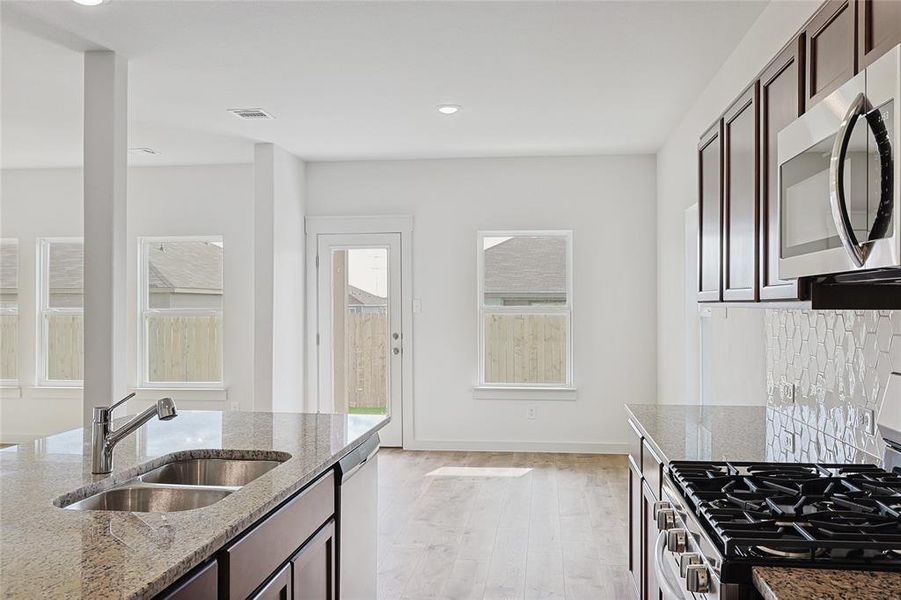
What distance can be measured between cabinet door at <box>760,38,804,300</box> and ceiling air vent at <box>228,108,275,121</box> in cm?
350

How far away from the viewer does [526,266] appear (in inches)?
250

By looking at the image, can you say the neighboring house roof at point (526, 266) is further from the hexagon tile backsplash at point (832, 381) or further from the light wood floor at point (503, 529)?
the hexagon tile backsplash at point (832, 381)

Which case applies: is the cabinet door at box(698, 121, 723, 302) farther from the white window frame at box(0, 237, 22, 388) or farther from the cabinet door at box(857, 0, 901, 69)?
the white window frame at box(0, 237, 22, 388)

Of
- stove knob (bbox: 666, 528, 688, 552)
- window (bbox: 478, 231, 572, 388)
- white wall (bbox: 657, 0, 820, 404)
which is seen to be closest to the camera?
stove knob (bbox: 666, 528, 688, 552)

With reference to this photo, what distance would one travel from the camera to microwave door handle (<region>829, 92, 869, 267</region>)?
1291 millimetres

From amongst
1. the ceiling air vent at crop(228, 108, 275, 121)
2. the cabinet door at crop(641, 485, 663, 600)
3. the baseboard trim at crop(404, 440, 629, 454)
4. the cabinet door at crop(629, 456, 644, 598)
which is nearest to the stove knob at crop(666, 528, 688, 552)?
the cabinet door at crop(641, 485, 663, 600)

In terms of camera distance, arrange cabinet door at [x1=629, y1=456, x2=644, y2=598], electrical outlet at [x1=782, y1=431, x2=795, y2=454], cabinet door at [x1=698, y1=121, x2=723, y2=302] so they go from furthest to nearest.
Result: cabinet door at [x1=629, y1=456, x2=644, y2=598] → cabinet door at [x1=698, y1=121, x2=723, y2=302] → electrical outlet at [x1=782, y1=431, x2=795, y2=454]

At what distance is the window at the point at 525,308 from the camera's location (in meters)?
6.31

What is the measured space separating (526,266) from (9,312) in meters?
5.10

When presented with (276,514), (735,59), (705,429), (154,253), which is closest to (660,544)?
(705,429)

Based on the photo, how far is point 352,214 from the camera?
21.2 ft

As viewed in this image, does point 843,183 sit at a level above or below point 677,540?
above

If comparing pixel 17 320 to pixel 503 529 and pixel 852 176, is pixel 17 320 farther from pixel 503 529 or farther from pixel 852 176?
pixel 852 176

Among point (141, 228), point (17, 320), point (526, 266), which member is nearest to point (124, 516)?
point (526, 266)
